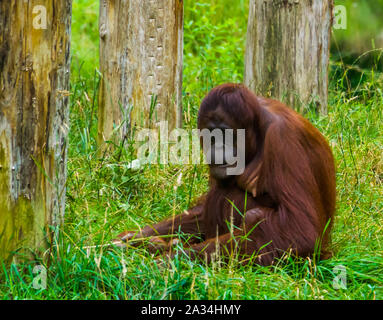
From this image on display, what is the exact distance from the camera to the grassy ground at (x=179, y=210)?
118 inches

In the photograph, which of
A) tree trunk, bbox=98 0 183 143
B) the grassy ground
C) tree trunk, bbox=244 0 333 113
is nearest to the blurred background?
the grassy ground

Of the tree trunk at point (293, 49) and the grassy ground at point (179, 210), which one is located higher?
the tree trunk at point (293, 49)

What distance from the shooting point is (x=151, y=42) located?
479 centimetres

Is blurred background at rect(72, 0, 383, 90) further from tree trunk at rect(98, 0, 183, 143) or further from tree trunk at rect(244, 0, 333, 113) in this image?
tree trunk at rect(98, 0, 183, 143)

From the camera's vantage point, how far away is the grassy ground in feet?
9.80

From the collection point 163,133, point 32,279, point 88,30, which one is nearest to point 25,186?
point 32,279

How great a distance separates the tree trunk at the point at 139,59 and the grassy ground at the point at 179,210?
0.24m

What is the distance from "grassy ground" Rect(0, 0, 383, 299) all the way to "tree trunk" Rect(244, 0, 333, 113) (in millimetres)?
236

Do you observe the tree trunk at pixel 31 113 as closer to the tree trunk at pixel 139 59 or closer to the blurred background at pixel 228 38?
the tree trunk at pixel 139 59

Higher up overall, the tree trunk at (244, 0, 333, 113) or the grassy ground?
the tree trunk at (244, 0, 333, 113)

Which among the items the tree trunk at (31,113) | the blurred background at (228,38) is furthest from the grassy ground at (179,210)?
the blurred background at (228,38)

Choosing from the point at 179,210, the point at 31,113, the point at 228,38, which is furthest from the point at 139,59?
the point at 228,38

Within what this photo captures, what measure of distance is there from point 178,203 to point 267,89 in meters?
1.37
